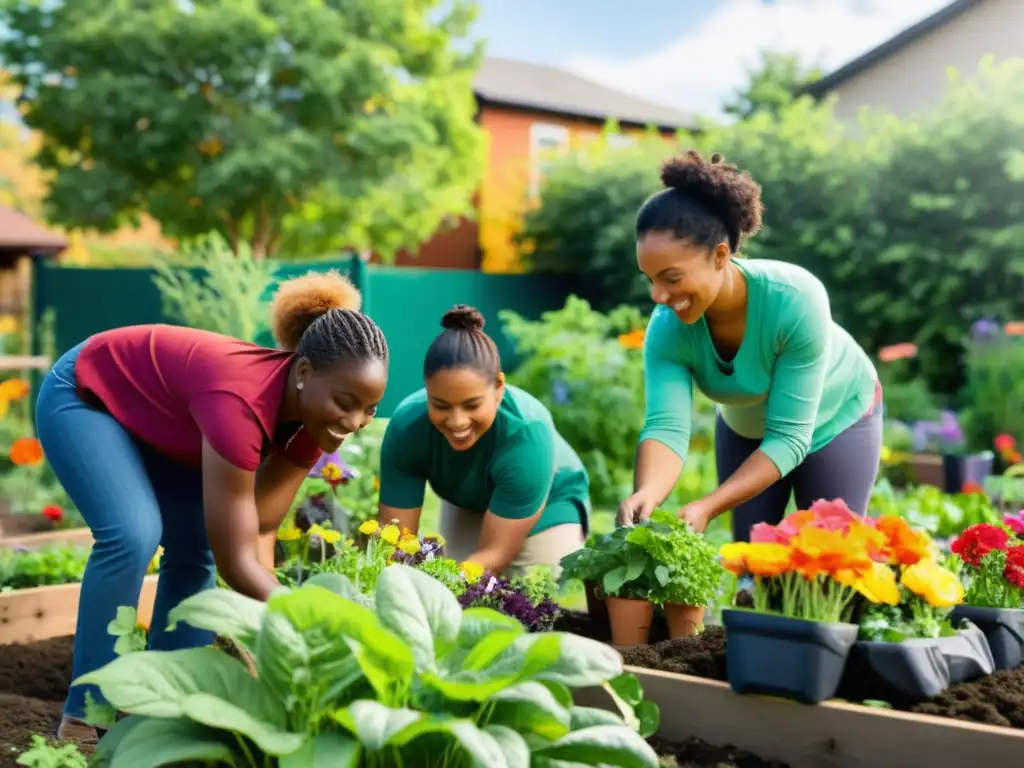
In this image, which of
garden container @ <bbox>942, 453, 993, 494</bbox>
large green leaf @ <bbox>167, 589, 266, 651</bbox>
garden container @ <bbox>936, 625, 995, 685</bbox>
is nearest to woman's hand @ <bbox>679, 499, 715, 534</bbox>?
garden container @ <bbox>936, 625, 995, 685</bbox>

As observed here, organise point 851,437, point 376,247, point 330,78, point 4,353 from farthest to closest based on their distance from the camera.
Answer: point 376,247 < point 330,78 < point 4,353 < point 851,437

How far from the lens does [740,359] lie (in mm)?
3400

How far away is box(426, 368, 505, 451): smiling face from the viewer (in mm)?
3412

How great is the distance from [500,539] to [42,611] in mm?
1674

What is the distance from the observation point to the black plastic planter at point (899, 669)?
2463 mm

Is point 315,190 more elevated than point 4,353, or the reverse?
point 315,190

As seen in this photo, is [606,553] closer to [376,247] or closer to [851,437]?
[851,437]

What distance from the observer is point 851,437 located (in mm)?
3703

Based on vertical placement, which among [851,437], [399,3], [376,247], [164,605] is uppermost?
[399,3]

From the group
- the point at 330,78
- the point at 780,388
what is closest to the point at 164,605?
the point at 780,388

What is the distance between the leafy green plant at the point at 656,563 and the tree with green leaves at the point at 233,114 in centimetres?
2085

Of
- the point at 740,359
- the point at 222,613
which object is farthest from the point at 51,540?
the point at 222,613

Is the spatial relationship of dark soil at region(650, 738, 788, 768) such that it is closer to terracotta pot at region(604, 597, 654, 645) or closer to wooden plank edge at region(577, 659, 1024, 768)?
wooden plank edge at region(577, 659, 1024, 768)

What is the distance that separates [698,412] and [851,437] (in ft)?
17.6
